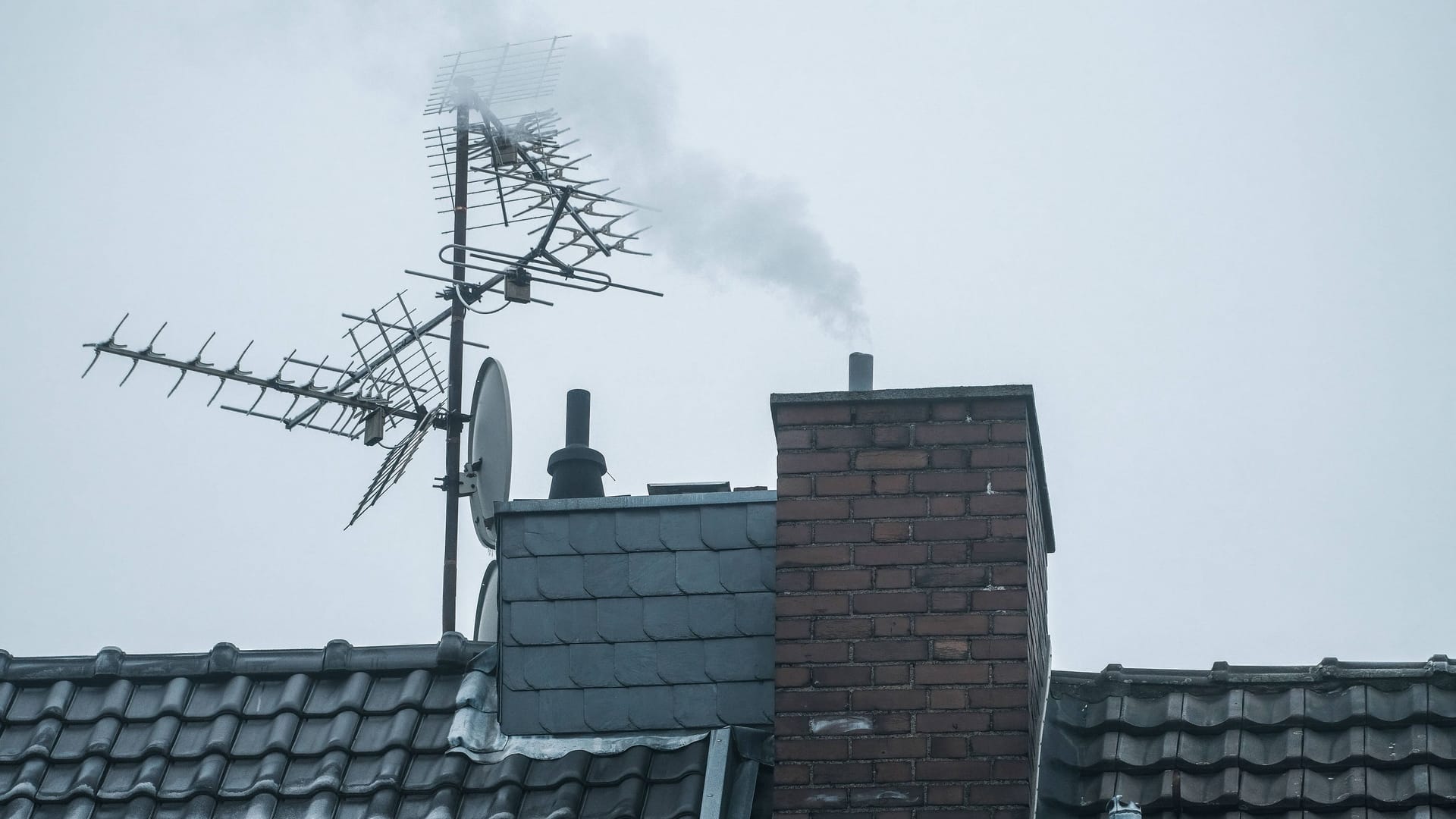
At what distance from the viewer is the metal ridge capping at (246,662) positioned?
A: 7742 mm

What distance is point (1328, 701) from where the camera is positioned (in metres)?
7.04

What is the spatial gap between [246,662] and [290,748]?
0.59 metres

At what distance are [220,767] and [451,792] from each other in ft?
3.12

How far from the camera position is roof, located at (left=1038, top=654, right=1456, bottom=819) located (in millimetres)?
6656

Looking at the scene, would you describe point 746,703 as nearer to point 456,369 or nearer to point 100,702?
point 100,702

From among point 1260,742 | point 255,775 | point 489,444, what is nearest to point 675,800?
point 255,775

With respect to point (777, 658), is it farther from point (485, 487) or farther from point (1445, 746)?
point (485, 487)

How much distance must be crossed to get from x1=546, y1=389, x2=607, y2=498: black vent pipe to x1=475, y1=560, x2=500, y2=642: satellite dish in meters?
0.57

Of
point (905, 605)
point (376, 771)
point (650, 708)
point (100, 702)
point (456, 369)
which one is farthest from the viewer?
point (456, 369)

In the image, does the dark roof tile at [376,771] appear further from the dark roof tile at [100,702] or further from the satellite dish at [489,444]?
the satellite dish at [489,444]

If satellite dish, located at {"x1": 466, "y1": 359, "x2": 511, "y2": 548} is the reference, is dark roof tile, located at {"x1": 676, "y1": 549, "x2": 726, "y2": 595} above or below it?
below

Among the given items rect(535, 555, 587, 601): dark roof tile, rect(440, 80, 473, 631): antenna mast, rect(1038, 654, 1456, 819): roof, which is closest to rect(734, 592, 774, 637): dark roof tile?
rect(535, 555, 587, 601): dark roof tile

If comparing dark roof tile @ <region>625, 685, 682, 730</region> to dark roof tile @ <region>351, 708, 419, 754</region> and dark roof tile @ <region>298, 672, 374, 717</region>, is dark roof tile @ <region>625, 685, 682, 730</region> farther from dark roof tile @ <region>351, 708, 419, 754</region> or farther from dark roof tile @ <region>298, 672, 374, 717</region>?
dark roof tile @ <region>298, 672, 374, 717</region>

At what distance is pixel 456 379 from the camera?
45.5 feet
